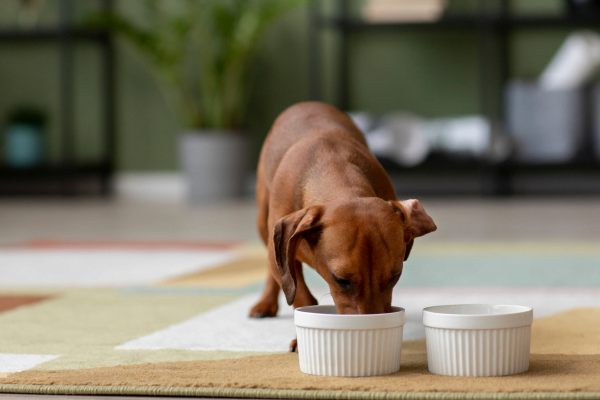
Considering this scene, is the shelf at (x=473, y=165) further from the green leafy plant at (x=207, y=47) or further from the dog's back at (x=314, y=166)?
the dog's back at (x=314, y=166)

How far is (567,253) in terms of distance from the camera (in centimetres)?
255

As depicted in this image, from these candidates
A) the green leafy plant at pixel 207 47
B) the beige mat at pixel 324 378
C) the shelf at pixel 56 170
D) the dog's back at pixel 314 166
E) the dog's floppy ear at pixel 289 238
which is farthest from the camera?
the shelf at pixel 56 170

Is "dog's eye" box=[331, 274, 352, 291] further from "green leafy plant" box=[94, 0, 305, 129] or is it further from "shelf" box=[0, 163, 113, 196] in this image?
"shelf" box=[0, 163, 113, 196]

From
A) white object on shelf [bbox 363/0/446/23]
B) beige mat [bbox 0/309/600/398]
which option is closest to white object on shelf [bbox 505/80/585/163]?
white object on shelf [bbox 363/0/446/23]

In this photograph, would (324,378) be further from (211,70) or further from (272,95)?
(272,95)

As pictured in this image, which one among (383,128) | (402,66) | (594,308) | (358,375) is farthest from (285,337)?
(402,66)

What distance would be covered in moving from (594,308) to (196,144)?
13.0 ft

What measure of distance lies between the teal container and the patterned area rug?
10.1 feet

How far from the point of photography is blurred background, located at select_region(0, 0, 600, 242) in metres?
5.08

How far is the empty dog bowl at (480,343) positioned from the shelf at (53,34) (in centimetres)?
510

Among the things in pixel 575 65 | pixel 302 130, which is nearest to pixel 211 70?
pixel 575 65

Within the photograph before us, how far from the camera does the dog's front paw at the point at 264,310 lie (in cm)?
163

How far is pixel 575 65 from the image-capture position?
197 inches

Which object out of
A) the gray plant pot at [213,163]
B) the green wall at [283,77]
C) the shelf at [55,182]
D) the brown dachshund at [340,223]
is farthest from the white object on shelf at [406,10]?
the brown dachshund at [340,223]
